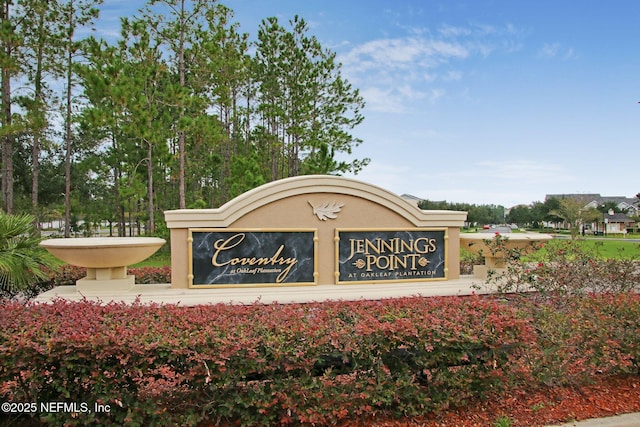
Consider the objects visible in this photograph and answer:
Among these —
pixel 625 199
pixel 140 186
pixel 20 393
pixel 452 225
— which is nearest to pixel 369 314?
pixel 20 393

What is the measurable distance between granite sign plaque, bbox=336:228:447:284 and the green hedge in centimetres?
385

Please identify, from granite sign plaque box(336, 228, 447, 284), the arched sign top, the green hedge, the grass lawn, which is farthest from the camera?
the grass lawn

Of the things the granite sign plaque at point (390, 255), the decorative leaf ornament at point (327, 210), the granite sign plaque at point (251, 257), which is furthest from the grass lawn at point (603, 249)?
the granite sign plaque at point (251, 257)

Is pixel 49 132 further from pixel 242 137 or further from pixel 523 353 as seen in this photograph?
pixel 523 353

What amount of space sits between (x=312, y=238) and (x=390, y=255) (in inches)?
57.8

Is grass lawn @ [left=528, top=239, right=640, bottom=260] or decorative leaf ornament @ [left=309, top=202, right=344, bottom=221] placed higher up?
decorative leaf ornament @ [left=309, top=202, right=344, bottom=221]

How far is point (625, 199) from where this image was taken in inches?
2805

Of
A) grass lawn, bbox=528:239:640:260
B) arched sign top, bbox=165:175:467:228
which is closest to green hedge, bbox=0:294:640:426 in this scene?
arched sign top, bbox=165:175:467:228

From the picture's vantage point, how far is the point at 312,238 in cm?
746

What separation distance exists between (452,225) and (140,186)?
1185 cm

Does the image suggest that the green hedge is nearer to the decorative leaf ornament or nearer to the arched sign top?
the arched sign top

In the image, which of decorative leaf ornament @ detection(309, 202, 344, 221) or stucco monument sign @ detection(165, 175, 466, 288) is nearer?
stucco monument sign @ detection(165, 175, 466, 288)

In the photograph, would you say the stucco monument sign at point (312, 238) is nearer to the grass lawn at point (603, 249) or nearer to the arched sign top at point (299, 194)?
the arched sign top at point (299, 194)

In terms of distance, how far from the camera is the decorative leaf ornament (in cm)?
745
